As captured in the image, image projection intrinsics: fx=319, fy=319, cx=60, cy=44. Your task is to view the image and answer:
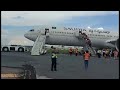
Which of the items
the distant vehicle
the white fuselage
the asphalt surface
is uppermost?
the white fuselage

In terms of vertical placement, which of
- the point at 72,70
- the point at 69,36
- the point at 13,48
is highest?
the point at 69,36

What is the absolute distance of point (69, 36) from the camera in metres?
56.4

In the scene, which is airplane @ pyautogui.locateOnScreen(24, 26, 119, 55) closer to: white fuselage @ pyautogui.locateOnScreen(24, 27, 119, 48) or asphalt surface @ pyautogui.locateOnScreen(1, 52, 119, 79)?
white fuselage @ pyautogui.locateOnScreen(24, 27, 119, 48)

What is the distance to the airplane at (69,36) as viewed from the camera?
55312 millimetres

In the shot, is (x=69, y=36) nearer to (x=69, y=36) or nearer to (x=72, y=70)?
(x=69, y=36)

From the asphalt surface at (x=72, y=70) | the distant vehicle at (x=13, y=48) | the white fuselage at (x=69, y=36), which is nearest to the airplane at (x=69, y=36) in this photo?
the white fuselage at (x=69, y=36)

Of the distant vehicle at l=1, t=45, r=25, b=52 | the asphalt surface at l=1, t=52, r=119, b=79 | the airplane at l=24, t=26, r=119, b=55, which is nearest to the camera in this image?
the asphalt surface at l=1, t=52, r=119, b=79

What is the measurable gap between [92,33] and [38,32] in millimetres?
10173

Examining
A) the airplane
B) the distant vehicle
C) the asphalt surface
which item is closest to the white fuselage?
the airplane

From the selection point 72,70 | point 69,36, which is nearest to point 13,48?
point 69,36

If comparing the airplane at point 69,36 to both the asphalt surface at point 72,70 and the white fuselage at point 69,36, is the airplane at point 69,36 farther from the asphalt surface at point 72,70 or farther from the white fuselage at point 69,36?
the asphalt surface at point 72,70

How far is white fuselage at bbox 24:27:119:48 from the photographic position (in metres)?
55.5
